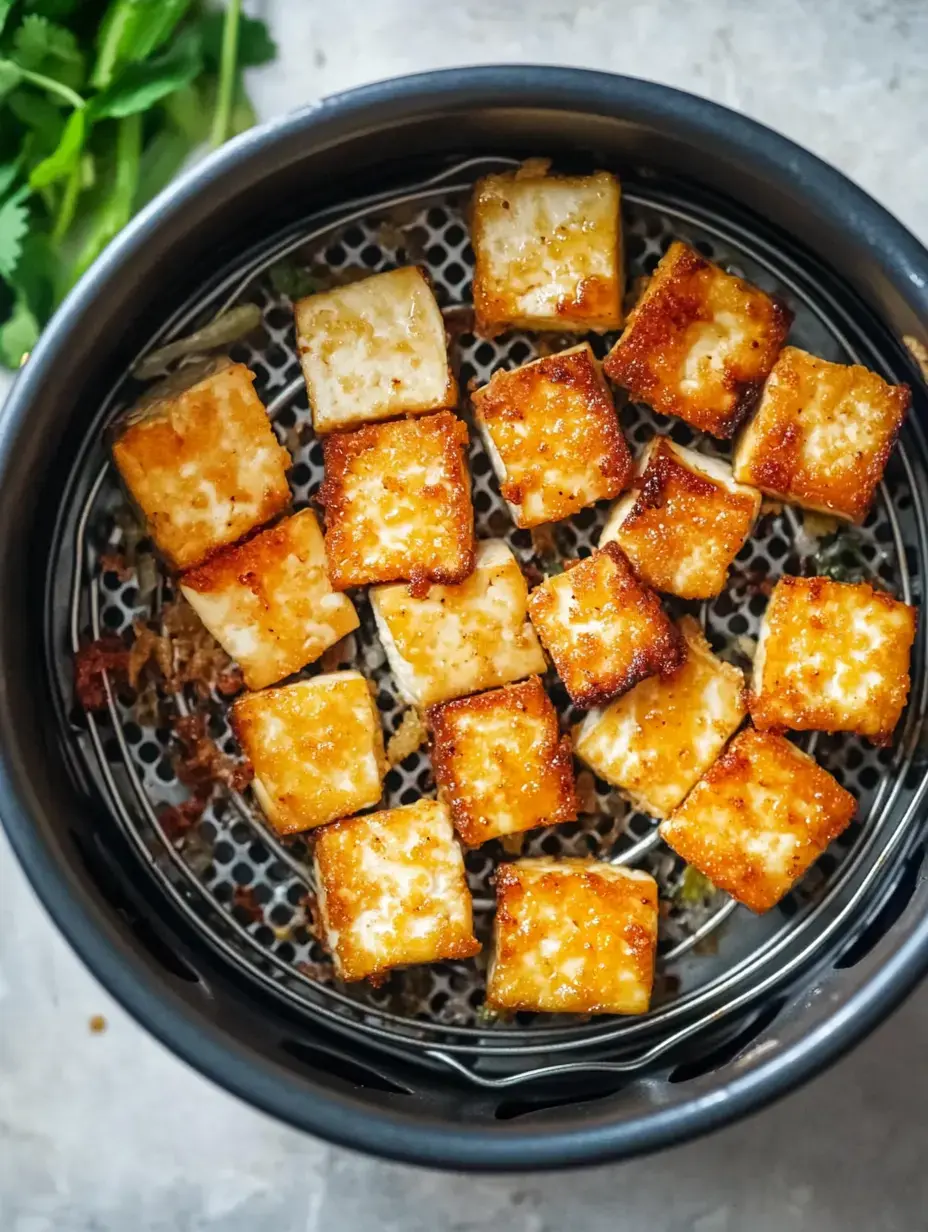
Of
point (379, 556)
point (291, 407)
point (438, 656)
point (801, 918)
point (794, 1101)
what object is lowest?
point (794, 1101)

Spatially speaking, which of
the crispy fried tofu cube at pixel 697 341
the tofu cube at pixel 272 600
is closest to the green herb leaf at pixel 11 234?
the tofu cube at pixel 272 600

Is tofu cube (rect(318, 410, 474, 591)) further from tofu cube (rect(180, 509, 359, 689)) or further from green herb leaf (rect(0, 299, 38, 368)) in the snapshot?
green herb leaf (rect(0, 299, 38, 368))

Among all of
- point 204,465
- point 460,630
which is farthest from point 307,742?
point 204,465

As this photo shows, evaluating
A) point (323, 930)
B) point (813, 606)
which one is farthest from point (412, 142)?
point (323, 930)

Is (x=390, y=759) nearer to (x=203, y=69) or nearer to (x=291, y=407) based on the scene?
(x=291, y=407)

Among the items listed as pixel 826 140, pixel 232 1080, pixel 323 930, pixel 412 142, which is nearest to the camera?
pixel 232 1080

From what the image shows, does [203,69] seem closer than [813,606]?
No

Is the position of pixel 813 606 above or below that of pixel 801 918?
above
